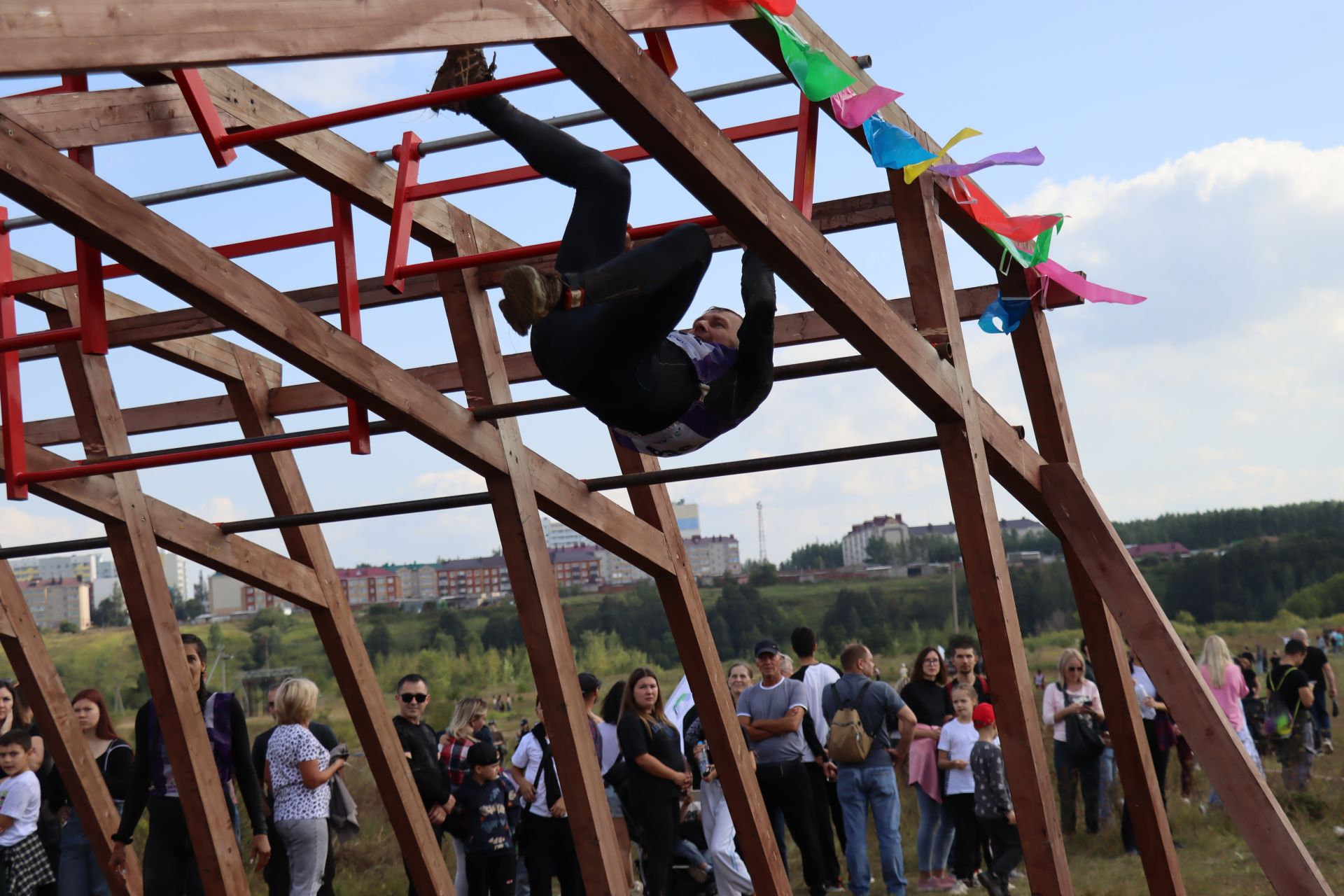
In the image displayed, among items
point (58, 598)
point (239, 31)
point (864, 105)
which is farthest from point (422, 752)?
point (58, 598)

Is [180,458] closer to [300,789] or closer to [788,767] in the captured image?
[300,789]

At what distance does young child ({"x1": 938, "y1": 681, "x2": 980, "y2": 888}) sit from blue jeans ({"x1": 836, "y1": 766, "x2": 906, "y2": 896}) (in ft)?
1.15

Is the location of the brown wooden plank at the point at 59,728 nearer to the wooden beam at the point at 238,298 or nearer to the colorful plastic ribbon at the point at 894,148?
the wooden beam at the point at 238,298

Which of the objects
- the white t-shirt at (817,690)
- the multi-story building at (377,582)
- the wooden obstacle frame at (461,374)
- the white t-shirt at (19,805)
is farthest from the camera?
the multi-story building at (377,582)

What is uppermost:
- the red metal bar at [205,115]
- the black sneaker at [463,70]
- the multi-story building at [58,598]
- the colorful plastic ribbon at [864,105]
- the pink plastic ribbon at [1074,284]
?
the multi-story building at [58,598]

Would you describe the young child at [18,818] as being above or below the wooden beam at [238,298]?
below

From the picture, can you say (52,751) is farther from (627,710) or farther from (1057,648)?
(1057,648)

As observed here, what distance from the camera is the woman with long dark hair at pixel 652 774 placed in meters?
6.91

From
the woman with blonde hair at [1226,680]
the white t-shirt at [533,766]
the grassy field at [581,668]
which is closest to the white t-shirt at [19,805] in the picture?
the white t-shirt at [533,766]

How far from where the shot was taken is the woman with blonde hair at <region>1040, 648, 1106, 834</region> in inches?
343

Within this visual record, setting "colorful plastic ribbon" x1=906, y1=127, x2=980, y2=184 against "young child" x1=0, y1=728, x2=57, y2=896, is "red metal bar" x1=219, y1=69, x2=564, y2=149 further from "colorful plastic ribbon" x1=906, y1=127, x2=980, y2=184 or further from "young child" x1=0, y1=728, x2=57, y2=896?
"young child" x1=0, y1=728, x2=57, y2=896

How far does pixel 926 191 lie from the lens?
15.3ft

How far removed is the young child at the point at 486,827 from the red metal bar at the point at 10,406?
265cm

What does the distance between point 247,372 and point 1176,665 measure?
15.8 ft
